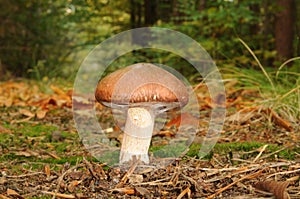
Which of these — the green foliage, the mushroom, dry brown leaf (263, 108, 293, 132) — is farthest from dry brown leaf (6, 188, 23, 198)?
the green foliage

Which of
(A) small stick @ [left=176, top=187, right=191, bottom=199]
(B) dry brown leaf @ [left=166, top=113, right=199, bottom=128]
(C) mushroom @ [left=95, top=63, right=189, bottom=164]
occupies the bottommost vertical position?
(B) dry brown leaf @ [left=166, top=113, right=199, bottom=128]

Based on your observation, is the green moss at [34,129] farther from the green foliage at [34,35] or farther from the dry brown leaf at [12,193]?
the green foliage at [34,35]


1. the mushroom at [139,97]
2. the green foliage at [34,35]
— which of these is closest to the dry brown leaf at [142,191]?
the mushroom at [139,97]

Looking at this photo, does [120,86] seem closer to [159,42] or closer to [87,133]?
[87,133]

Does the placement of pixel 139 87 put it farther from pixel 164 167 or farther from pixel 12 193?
pixel 12 193

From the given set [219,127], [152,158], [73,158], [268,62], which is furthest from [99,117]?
[268,62]

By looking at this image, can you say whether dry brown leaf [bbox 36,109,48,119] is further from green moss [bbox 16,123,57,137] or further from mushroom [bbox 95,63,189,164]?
mushroom [bbox 95,63,189,164]

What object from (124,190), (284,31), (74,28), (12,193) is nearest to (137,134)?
(124,190)
